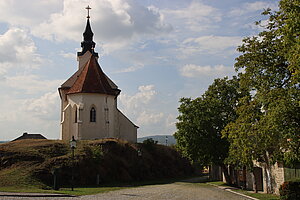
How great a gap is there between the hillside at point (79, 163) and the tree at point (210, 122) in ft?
30.2

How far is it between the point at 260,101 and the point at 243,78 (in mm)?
2729

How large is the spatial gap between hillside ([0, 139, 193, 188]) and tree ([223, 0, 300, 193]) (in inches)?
613

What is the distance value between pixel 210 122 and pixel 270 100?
14070 millimetres

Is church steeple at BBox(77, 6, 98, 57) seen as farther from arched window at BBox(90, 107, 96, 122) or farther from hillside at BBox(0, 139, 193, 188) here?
hillside at BBox(0, 139, 193, 188)

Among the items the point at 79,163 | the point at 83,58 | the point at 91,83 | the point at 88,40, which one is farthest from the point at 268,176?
the point at 88,40

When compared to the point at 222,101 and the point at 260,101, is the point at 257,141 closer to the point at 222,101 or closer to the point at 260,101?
the point at 260,101

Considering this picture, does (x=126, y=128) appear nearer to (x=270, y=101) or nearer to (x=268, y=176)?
(x=268, y=176)

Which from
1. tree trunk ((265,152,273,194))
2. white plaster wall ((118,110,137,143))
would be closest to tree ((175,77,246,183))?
tree trunk ((265,152,273,194))

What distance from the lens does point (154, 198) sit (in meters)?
19.8

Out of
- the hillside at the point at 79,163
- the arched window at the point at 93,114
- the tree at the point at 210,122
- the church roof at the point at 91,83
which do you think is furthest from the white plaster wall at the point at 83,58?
the tree at the point at 210,122

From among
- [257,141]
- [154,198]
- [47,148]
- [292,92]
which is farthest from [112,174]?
[292,92]

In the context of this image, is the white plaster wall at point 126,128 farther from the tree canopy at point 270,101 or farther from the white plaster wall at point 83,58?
the tree canopy at point 270,101

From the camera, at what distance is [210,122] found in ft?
102

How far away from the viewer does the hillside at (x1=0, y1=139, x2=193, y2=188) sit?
95.8 feet
